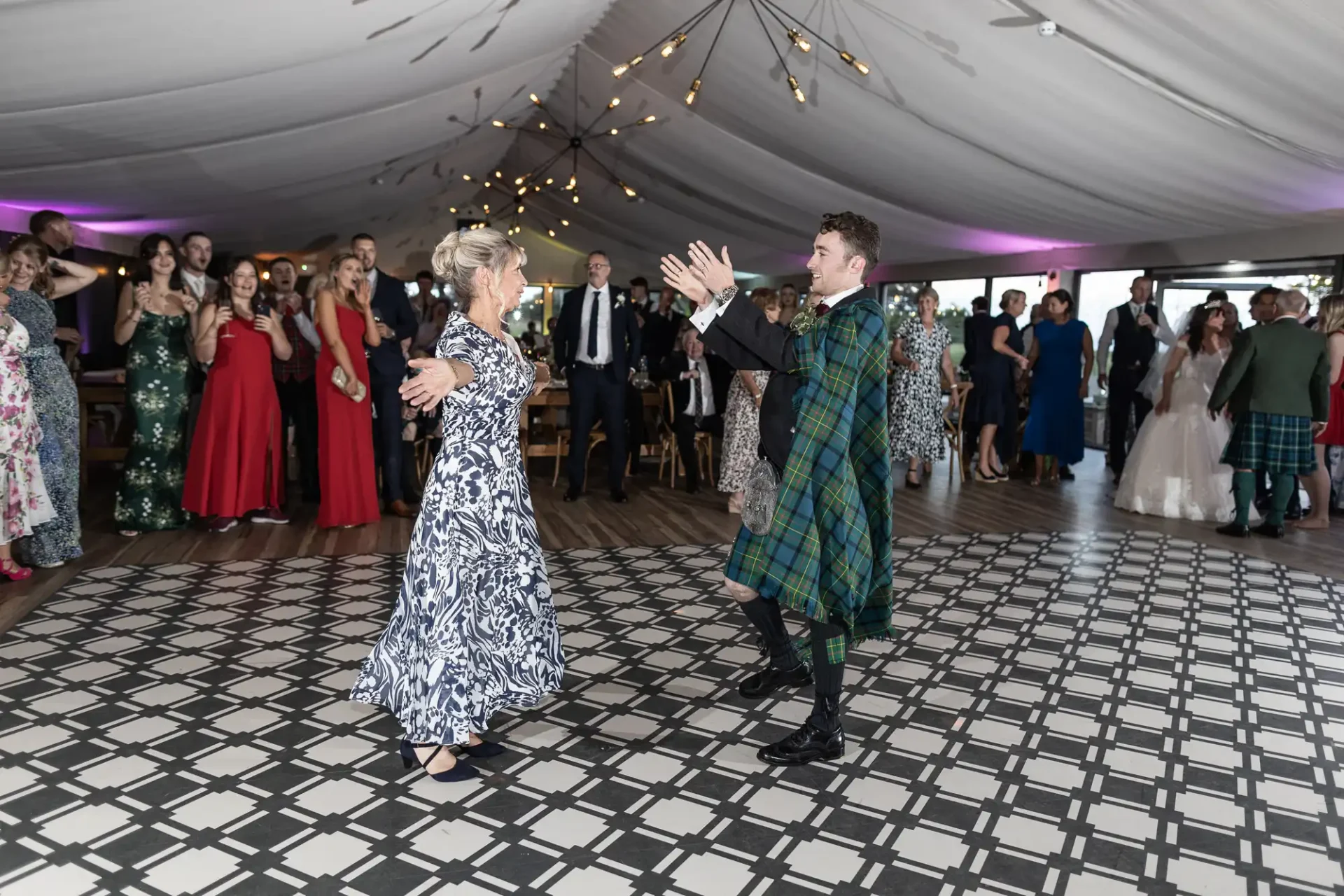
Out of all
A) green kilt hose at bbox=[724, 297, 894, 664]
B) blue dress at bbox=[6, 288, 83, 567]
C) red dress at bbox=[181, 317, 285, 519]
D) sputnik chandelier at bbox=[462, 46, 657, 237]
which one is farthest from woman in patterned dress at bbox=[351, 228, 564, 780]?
sputnik chandelier at bbox=[462, 46, 657, 237]

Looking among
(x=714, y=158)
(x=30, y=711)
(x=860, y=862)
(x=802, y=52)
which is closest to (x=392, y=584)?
(x=30, y=711)

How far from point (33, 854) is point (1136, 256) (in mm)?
9742

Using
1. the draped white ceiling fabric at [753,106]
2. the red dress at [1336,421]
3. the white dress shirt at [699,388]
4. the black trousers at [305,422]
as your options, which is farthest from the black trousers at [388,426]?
the red dress at [1336,421]

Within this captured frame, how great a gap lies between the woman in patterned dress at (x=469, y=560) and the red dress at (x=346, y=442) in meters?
3.06

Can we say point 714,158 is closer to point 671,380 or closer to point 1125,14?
point 671,380

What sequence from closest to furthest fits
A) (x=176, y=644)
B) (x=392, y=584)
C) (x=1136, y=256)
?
(x=176, y=644), (x=392, y=584), (x=1136, y=256)

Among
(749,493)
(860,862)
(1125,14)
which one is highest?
(1125,14)

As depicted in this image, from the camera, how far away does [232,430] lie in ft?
18.0

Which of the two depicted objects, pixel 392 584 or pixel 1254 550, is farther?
pixel 1254 550

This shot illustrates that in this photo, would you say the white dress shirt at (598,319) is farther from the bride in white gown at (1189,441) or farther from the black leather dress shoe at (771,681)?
the bride in white gown at (1189,441)

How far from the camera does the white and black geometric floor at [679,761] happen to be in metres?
2.22

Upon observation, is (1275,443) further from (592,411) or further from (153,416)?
(153,416)

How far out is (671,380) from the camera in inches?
287

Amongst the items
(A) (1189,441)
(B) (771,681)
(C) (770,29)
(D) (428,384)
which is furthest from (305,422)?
(A) (1189,441)
